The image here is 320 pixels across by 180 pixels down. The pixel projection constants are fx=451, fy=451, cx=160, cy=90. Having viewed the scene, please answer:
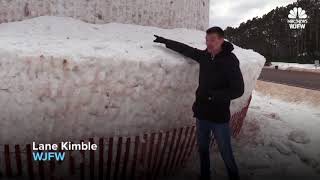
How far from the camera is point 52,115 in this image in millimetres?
4074

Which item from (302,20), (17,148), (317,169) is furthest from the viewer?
(302,20)

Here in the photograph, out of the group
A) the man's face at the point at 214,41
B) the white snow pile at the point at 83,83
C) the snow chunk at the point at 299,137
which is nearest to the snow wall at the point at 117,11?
the white snow pile at the point at 83,83

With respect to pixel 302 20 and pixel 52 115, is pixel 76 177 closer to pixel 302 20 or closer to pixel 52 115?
pixel 52 115

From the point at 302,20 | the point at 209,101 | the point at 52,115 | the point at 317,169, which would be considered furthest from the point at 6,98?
the point at 302,20

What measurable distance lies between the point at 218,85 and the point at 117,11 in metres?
1.82

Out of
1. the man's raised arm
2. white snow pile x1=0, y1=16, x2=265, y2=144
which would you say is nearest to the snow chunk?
white snow pile x1=0, y1=16, x2=265, y2=144

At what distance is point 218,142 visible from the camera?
13.7ft

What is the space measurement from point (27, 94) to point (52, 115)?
0.30 metres

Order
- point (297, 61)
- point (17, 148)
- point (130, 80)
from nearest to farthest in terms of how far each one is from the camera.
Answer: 1. point (17, 148)
2. point (130, 80)
3. point (297, 61)

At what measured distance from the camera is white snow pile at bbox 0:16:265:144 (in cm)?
394

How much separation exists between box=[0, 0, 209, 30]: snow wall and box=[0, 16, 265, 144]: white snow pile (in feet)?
0.43

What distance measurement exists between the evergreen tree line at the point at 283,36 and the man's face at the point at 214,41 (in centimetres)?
3533

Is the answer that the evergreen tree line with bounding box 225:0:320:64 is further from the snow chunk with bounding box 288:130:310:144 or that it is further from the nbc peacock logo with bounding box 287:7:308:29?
the snow chunk with bounding box 288:130:310:144

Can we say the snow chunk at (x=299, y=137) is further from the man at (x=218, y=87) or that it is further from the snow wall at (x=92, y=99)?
the man at (x=218, y=87)
